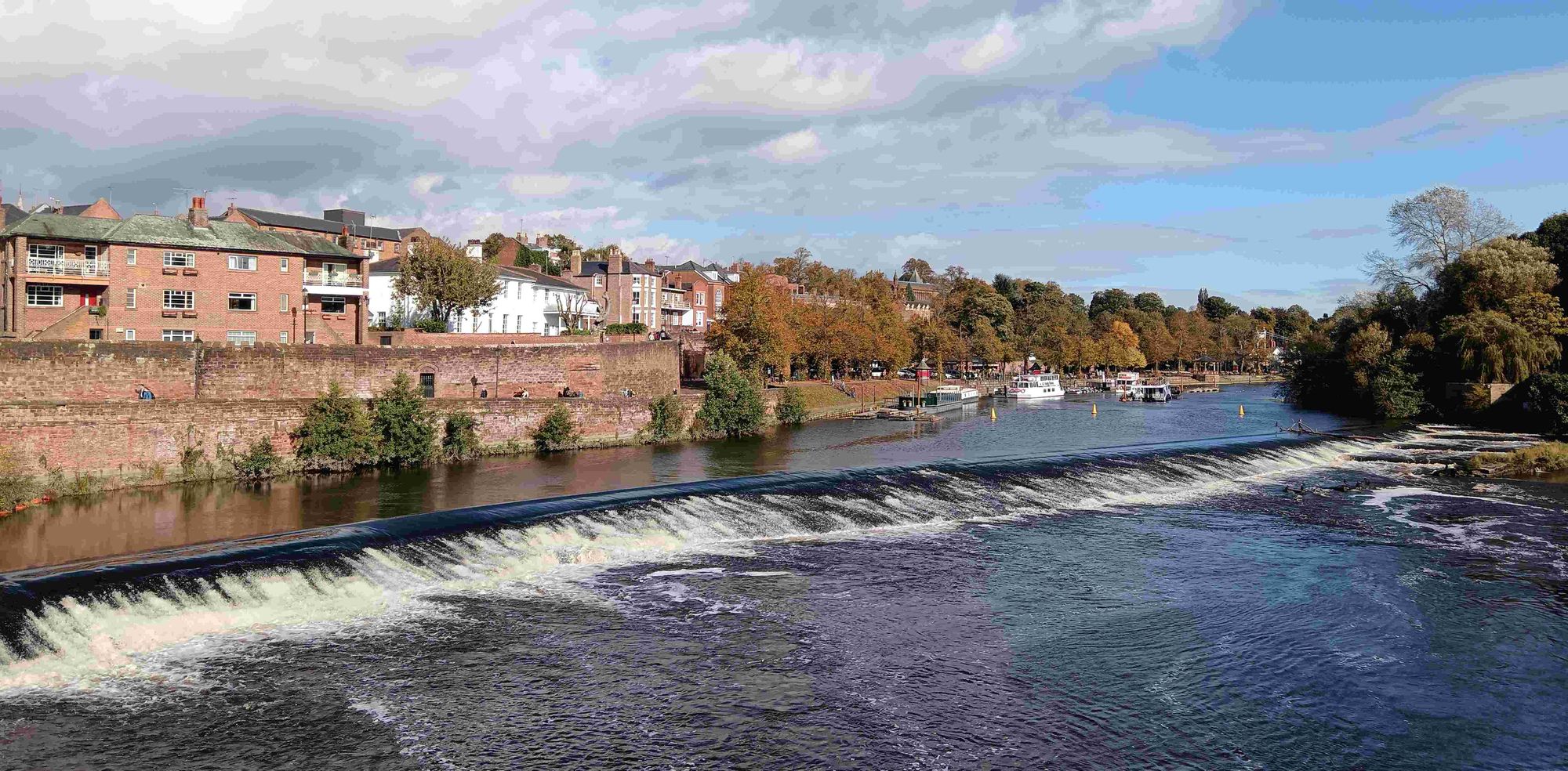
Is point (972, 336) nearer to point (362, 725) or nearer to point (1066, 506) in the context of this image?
point (1066, 506)

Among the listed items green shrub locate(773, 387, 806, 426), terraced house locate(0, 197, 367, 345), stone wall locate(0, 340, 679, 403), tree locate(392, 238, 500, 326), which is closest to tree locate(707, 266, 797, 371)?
green shrub locate(773, 387, 806, 426)

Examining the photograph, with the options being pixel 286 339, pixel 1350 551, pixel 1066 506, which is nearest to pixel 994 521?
pixel 1066 506

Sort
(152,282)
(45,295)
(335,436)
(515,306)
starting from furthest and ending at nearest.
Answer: (515,306) < (152,282) < (45,295) < (335,436)

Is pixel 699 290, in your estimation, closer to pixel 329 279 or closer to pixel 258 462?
pixel 329 279

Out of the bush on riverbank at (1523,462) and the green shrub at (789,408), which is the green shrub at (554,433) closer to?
the green shrub at (789,408)

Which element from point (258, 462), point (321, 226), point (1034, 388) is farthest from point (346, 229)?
point (1034, 388)

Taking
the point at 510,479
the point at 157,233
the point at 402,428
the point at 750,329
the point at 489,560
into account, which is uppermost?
the point at 157,233

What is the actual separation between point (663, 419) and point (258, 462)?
65.0ft

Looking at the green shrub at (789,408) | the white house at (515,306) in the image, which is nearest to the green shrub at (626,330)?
the white house at (515,306)

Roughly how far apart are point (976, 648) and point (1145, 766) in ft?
14.4

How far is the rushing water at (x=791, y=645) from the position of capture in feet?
42.1

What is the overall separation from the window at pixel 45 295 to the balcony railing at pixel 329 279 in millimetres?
11220

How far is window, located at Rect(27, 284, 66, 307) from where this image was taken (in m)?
43.9

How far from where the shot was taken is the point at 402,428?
39500mm
